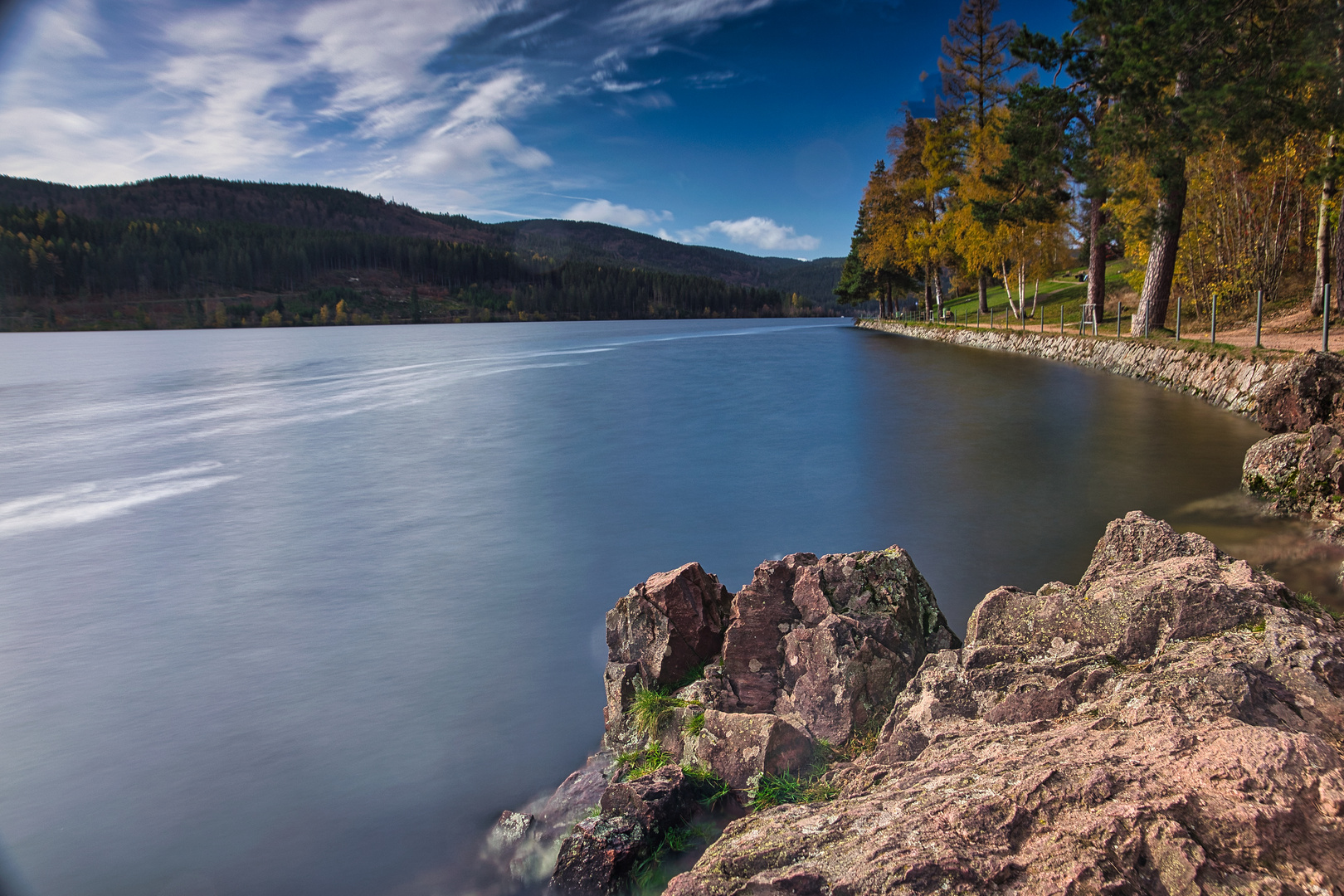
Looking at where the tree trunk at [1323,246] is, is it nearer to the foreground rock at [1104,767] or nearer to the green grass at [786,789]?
the foreground rock at [1104,767]

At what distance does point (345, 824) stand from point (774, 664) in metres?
2.64

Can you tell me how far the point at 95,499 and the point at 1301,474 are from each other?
1692 cm

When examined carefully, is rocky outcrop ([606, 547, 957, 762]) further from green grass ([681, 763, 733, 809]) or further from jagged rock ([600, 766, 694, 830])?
jagged rock ([600, 766, 694, 830])

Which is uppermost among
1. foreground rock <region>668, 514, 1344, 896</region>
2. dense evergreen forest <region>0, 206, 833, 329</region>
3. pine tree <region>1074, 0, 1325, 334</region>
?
dense evergreen forest <region>0, 206, 833, 329</region>

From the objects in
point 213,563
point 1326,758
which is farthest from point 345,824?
point 213,563

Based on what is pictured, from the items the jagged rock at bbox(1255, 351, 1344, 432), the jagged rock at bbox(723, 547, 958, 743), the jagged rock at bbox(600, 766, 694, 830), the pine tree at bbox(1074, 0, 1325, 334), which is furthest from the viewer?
the pine tree at bbox(1074, 0, 1325, 334)

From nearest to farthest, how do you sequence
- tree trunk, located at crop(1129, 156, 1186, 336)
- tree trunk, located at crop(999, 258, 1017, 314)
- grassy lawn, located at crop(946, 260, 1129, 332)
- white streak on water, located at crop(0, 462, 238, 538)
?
white streak on water, located at crop(0, 462, 238, 538) < tree trunk, located at crop(1129, 156, 1186, 336) < grassy lawn, located at crop(946, 260, 1129, 332) < tree trunk, located at crop(999, 258, 1017, 314)

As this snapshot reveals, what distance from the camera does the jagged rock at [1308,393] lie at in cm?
912

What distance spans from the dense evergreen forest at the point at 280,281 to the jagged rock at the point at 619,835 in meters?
150

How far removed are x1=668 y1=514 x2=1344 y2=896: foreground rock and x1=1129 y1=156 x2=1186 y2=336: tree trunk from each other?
1866cm

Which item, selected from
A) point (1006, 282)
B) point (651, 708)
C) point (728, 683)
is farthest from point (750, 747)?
point (1006, 282)

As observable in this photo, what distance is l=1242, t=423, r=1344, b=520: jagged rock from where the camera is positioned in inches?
292

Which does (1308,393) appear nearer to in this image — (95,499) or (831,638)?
(831,638)

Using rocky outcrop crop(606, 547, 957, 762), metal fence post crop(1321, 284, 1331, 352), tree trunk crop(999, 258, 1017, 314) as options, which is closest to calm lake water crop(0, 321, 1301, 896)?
rocky outcrop crop(606, 547, 957, 762)
